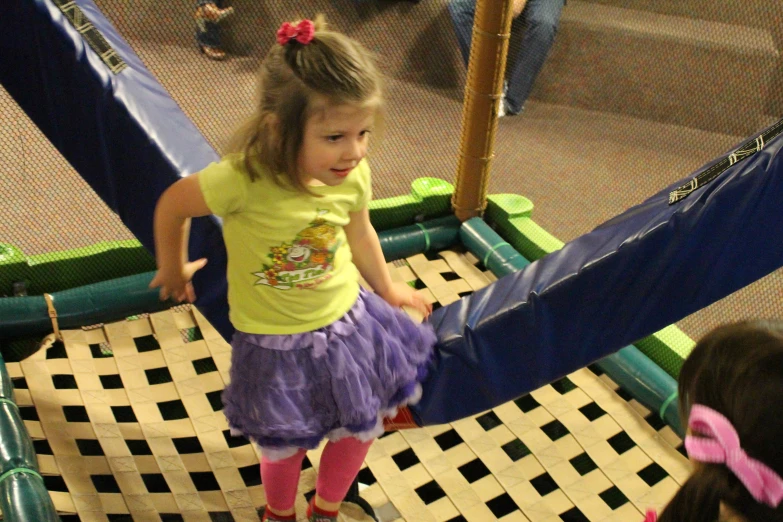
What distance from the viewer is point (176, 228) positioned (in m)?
0.97

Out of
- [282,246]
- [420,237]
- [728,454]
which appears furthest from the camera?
[420,237]

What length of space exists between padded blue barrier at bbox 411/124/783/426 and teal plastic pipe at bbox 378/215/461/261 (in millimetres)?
605

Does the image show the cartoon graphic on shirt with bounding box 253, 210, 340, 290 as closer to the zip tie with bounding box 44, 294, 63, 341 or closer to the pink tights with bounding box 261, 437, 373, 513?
the pink tights with bounding box 261, 437, 373, 513

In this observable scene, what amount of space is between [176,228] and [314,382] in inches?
10.2

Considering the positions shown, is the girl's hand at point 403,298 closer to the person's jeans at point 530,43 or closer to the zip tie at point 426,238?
the zip tie at point 426,238

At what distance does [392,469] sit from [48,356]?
693 millimetres

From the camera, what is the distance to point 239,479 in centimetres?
133

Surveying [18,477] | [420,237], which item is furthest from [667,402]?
[18,477]

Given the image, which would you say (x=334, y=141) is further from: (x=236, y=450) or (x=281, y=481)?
(x=236, y=450)

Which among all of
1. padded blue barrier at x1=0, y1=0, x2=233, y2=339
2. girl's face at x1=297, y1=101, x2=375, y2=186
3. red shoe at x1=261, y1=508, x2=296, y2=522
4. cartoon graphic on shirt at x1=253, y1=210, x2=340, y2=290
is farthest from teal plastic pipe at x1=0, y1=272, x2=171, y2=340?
girl's face at x1=297, y1=101, x2=375, y2=186

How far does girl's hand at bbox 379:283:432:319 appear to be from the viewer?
1150 mm

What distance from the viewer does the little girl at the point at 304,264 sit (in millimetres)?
882

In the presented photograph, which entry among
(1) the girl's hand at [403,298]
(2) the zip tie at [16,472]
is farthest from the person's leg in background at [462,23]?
(2) the zip tie at [16,472]

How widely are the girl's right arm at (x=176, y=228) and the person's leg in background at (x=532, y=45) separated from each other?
4.98ft
